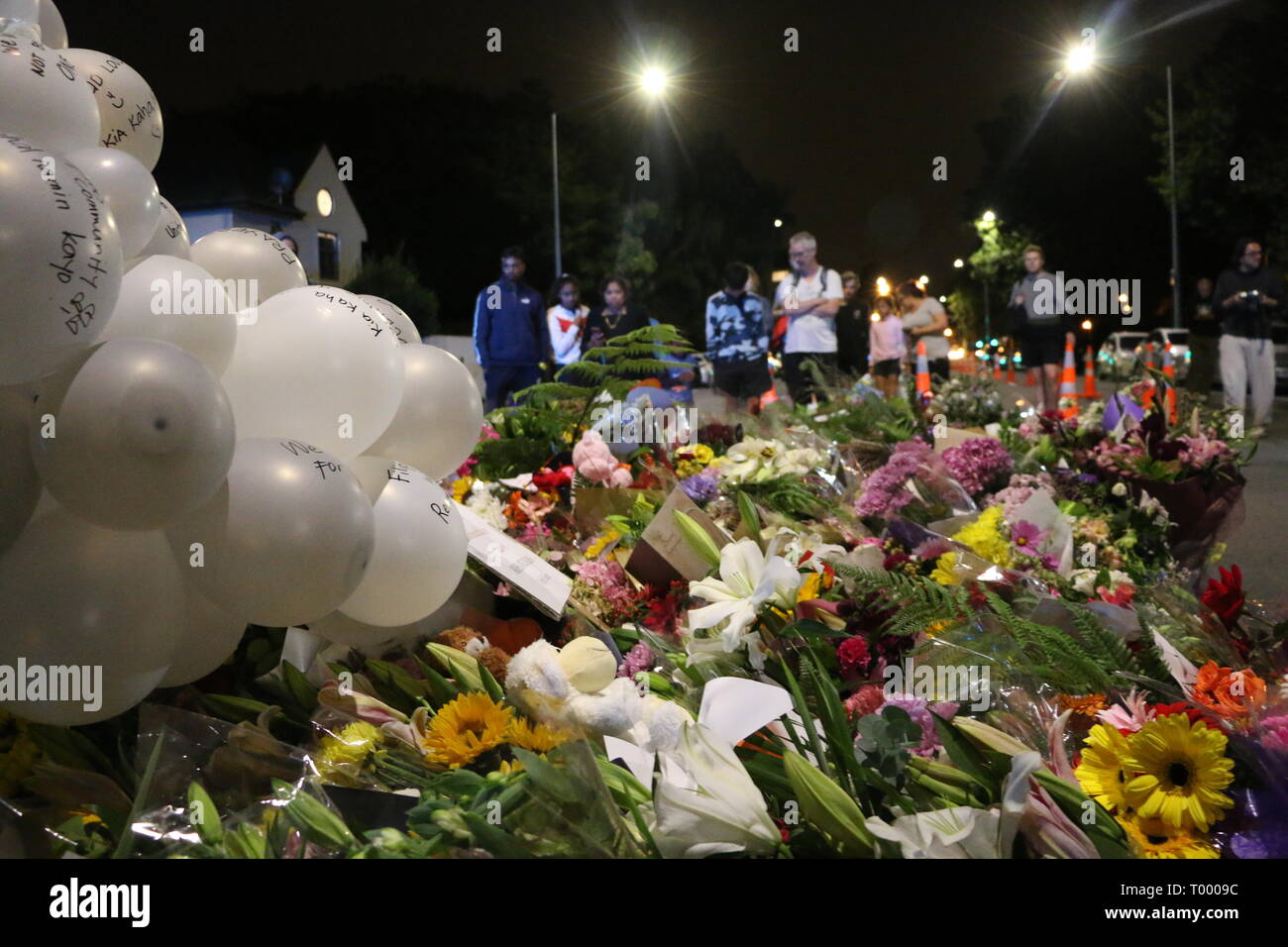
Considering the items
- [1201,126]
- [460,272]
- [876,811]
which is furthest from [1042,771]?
[460,272]

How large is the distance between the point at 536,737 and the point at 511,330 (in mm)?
9546

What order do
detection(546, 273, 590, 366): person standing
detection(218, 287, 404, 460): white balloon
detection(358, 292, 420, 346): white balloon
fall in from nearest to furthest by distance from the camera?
detection(218, 287, 404, 460): white balloon, detection(358, 292, 420, 346): white balloon, detection(546, 273, 590, 366): person standing

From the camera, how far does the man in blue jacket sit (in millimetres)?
11031

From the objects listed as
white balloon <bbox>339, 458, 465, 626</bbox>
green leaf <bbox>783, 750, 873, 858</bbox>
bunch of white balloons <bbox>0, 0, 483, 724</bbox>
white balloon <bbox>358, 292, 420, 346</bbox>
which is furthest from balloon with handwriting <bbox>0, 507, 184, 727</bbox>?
green leaf <bbox>783, 750, 873, 858</bbox>

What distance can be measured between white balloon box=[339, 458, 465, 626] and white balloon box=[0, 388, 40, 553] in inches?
20.7

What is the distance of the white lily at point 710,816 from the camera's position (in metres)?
1.40

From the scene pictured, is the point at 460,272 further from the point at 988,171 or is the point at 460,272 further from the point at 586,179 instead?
the point at 988,171

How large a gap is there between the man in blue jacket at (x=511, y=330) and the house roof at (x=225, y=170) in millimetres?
28575

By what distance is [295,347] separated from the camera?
2080 millimetres

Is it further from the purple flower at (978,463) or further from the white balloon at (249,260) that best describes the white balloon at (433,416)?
the purple flower at (978,463)

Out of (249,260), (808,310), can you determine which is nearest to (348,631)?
(249,260)

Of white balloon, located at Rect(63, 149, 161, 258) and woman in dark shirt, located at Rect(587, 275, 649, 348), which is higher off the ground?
woman in dark shirt, located at Rect(587, 275, 649, 348)

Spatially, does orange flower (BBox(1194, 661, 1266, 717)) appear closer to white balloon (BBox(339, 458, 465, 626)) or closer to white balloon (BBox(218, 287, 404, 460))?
A: white balloon (BBox(339, 458, 465, 626))

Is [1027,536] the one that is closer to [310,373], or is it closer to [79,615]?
[310,373]
